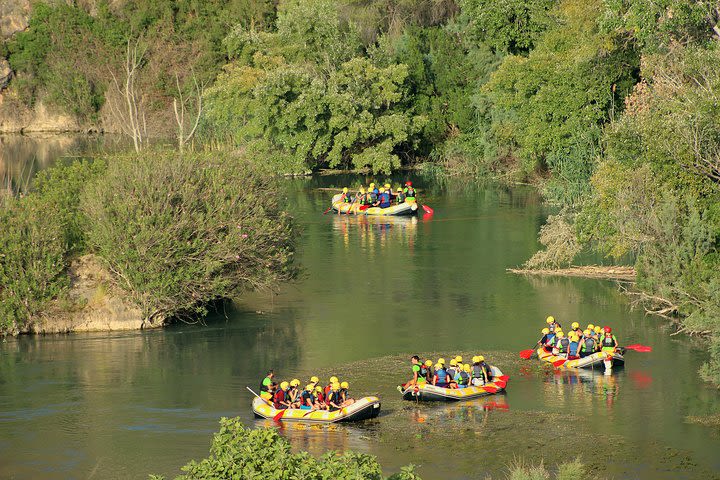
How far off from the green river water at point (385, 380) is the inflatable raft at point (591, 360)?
283 millimetres

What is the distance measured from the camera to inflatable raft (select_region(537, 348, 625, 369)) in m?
34.1

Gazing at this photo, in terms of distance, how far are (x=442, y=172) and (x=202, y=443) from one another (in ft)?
155

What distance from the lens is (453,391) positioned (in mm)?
31922

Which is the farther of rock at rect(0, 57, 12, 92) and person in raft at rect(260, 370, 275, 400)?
rock at rect(0, 57, 12, 92)

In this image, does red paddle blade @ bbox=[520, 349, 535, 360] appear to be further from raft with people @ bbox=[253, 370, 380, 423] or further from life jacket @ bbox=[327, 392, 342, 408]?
life jacket @ bbox=[327, 392, 342, 408]

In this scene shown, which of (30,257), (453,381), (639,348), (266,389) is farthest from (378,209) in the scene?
(266,389)

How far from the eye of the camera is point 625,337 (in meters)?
37.6

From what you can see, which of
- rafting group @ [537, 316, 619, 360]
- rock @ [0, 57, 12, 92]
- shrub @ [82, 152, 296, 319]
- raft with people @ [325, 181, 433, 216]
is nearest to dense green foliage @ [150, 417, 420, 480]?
rafting group @ [537, 316, 619, 360]

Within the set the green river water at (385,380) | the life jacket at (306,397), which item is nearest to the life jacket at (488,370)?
the green river water at (385,380)

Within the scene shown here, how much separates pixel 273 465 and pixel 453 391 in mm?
15025

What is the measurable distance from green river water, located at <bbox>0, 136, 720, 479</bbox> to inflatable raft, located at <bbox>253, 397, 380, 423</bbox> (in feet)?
0.93

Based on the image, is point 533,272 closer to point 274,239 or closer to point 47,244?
point 274,239

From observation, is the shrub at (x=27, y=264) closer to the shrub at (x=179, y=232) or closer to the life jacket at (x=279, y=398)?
the shrub at (x=179, y=232)

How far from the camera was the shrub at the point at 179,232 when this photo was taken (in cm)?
3803
